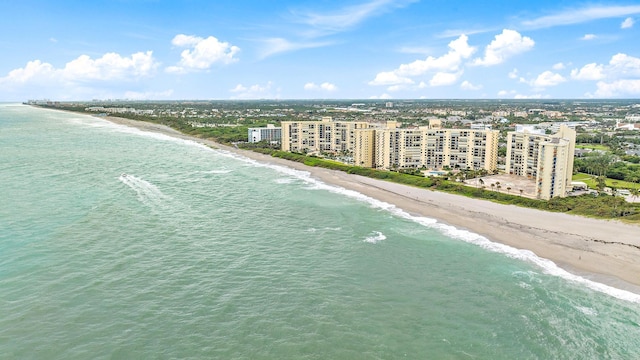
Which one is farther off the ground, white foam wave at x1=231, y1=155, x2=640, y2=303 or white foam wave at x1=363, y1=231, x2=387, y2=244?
white foam wave at x1=363, y1=231, x2=387, y2=244

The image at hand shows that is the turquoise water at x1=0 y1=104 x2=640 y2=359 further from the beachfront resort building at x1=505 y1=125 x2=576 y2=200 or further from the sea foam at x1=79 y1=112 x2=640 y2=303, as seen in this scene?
the beachfront resort building at x1=505 y1=125 x2=576 y2=200

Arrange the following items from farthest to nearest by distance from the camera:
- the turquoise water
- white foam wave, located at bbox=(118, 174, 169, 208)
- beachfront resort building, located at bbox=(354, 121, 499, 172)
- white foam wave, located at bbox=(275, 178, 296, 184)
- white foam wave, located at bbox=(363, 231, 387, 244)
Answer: beachfront resort building, located at bbox=(354, 121, 499, 172), white foam wave, located at bbox=(275, 178, 296, 184), white foam wave, located at bbox=(118, 174, 169, 208), white foam wave, located at bbox=(363, 231, 387, 244), the turquoise water

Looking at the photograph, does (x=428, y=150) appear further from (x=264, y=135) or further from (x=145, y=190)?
(x=264, y=135)

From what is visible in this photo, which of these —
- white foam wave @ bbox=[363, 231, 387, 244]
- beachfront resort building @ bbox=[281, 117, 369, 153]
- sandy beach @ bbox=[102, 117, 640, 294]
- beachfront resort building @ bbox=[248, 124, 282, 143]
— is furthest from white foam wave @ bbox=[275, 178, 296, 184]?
beachfront resort building @ bbox=[248, 124, 282, 143]

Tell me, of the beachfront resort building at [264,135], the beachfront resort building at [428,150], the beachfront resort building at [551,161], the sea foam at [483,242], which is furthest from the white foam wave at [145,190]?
the beachfront resort building at [264,135]

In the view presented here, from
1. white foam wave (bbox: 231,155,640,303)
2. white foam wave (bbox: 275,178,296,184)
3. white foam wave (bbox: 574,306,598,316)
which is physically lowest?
white foam wave (bbox: 574,306,598,316)

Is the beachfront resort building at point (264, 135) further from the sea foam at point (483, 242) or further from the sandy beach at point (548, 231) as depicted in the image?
the sandy beach at point (548, 231)

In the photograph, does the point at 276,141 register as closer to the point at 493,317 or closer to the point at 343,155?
the point at 343,155
